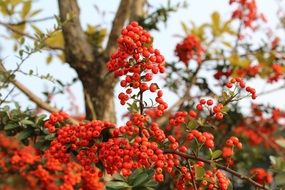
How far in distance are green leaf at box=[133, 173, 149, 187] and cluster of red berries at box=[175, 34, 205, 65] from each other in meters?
2.06

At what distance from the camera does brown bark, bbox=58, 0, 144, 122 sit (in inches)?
125

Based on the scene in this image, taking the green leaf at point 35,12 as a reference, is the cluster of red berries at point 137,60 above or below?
below

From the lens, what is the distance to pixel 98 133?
1.97m

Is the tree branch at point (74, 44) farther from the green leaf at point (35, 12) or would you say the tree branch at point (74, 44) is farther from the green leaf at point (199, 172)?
the green leaf at point (199, 172)

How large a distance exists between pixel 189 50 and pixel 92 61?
0.97 meters

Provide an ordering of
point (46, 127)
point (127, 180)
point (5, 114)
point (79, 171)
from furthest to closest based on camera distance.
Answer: point (5, 114)
point (46, 127)
point (79, 171)
point (127, 180)

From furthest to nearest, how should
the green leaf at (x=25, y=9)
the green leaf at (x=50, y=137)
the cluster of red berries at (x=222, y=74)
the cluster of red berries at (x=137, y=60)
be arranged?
the cluster of red berries at (x=222, y=74) → the green leaf at (x=25, y=9) → the green leaf at (x=50, y=137) → the cluster of red berries at (x=137, y=60)

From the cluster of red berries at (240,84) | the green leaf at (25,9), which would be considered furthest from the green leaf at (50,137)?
the green leaf at (25,9)

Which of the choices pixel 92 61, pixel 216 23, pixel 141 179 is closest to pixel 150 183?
pixel 141 179

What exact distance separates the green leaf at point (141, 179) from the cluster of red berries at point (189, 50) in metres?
2.06

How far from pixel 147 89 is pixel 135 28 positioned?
245 mm

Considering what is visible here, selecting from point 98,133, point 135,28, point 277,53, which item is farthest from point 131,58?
point 277,53

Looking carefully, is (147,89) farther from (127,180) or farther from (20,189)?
(20,189)

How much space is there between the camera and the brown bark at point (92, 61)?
3184 millimetres
